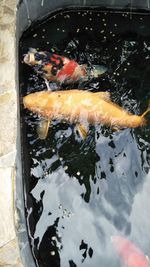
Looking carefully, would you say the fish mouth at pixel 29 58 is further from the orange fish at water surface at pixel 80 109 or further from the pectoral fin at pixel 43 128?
the pectoral fin at pixel 43 128

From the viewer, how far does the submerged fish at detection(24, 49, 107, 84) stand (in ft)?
20.9

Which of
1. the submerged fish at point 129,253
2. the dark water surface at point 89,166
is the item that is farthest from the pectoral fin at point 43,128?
the submerged fish at point 129,253

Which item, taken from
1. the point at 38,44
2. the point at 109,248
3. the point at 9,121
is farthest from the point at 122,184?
the point at 38,44

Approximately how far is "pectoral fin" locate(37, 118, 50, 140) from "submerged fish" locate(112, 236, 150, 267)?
5.42 feet

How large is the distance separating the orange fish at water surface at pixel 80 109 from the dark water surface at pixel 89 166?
0.11 m

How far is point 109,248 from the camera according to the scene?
5199mm

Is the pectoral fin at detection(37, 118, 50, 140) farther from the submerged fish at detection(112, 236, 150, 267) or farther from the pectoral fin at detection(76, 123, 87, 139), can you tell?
the submerged fish at detection(112, 236, 150, 267)

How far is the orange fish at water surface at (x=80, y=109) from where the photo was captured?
6.07 meters

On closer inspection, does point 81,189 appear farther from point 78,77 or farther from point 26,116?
point 78,77

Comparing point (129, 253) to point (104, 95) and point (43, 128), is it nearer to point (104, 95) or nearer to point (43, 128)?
point (43, 128)

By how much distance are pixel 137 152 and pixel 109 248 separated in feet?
4.62

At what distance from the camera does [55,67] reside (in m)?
6.36

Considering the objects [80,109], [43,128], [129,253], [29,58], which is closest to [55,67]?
[29,58]

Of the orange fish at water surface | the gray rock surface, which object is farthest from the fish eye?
the orange fish at water surface
